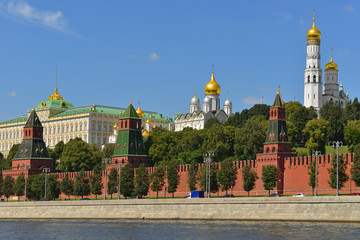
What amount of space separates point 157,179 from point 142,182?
1.80 meters

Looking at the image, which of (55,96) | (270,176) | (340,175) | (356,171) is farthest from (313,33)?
(55,96)

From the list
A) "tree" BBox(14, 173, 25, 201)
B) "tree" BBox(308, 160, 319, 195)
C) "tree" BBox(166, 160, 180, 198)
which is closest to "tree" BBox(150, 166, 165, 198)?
"tree" BBox(166, 160, 180, 198)

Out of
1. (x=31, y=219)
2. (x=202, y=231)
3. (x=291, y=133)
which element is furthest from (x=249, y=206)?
(x=291, y=133)

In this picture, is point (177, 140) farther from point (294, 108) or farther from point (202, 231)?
point (202, 231)

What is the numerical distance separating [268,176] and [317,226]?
24201 millimetres

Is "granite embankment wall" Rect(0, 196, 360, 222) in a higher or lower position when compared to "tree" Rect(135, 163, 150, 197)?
lower

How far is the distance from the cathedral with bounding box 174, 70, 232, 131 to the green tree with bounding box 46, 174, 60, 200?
68.4m

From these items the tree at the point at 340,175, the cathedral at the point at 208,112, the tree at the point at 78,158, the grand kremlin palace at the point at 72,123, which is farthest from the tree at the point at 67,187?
the grand kremlin palace at the point at 72,123

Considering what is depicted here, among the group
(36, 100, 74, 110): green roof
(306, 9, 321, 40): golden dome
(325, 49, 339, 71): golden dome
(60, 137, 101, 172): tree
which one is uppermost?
(306, 9, 321, 40): golden dome

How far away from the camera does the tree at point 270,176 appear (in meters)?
83.6

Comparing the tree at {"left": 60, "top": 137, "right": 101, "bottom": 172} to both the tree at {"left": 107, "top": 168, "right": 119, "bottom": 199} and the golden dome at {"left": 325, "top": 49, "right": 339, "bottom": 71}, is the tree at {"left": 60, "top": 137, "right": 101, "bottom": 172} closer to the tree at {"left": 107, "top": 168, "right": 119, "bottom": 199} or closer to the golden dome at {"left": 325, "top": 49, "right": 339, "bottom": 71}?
the tree at {"left": 107, "top": 168, "right": 119, "bottom": 199}

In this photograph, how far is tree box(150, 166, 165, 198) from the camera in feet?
307

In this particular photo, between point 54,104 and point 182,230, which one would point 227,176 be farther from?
point 54,104

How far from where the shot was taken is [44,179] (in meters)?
103
